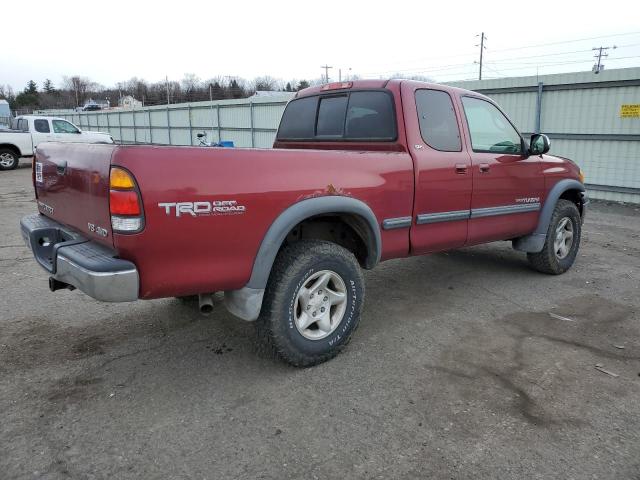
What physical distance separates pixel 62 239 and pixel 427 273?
3.83 m

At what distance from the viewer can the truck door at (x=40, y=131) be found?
18.5 m

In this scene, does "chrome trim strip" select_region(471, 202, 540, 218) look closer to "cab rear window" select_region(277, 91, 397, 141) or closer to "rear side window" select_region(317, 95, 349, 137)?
"cab rear window" select_region(277, 91, 397, 141)

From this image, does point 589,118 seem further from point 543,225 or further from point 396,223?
point 396,223

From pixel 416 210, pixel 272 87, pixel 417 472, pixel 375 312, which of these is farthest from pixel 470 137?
pixel 272 87

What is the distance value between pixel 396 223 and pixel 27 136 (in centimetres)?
1885

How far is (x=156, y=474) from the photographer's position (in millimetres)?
2377

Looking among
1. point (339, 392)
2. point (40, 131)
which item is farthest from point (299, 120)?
point (40, 131)

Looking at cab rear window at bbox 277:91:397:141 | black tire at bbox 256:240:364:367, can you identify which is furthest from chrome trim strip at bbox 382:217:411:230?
cab rear window at bbox 277:91:397:141

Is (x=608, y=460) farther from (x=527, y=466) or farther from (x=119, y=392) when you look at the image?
(x=119, y=392)

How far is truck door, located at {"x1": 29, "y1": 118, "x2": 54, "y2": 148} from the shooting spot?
18.5 metres

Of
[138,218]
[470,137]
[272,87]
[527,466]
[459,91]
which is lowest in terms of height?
[527,466]

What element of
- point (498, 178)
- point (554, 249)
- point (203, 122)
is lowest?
point (554, 249)

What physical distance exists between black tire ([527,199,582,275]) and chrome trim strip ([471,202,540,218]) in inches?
15.1

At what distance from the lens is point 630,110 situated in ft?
33.5
